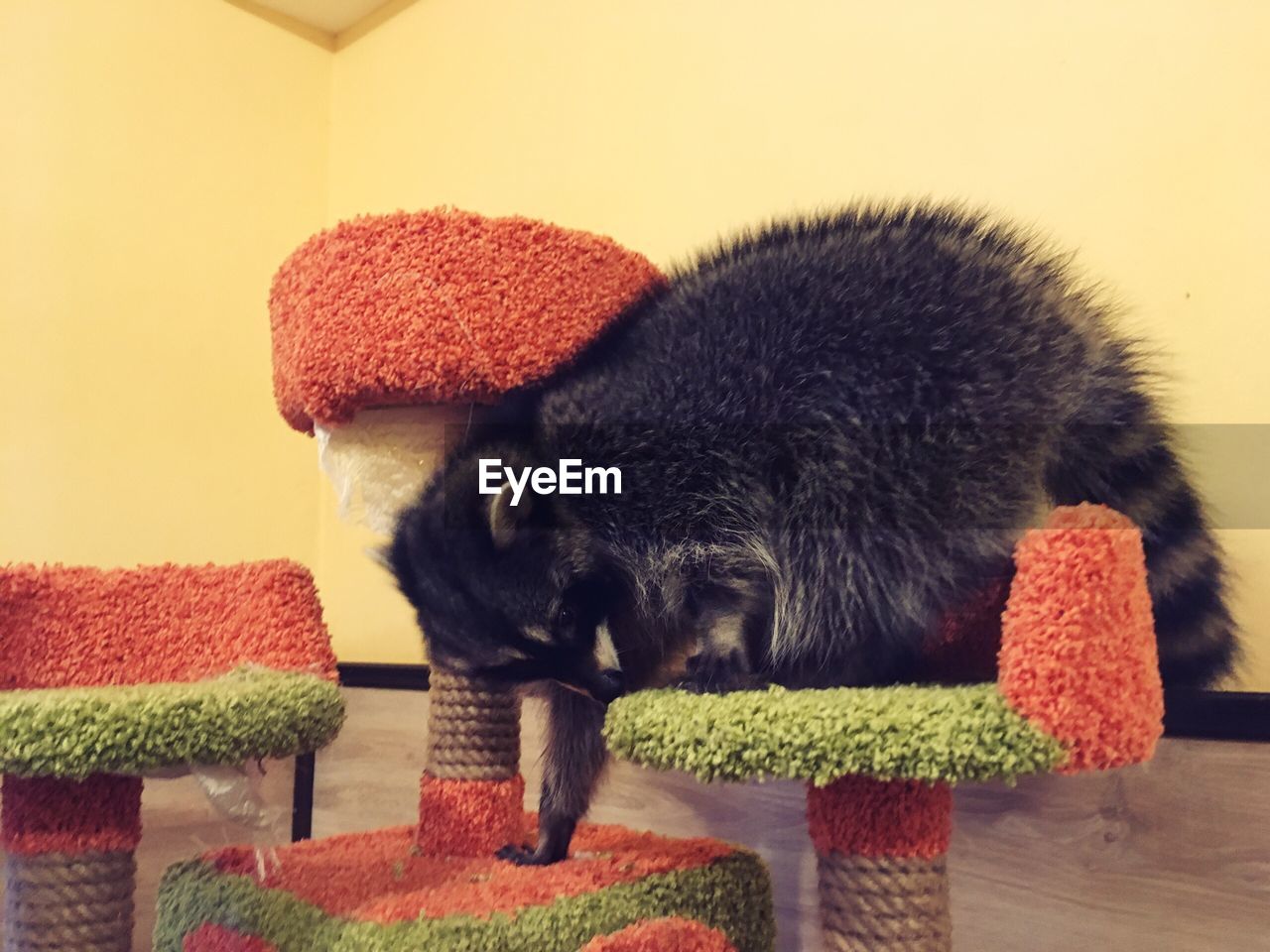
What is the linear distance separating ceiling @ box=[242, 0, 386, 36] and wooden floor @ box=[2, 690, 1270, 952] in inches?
65.0

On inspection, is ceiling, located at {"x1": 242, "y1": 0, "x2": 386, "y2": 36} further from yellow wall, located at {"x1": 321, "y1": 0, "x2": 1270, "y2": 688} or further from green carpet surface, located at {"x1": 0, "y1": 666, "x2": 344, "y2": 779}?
green carpet surface, located at {"x1": 0, "y1": 666, "x2": 344, "y2": 779}

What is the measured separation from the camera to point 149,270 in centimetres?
179

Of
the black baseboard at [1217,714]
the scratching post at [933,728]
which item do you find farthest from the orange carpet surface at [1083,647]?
the black baseboard at [1217,714]

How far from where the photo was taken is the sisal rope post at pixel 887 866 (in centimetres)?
76

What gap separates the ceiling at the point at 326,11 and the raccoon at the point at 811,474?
1.46 meters

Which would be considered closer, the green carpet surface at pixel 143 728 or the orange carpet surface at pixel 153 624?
the green carpet surface at pixel 143 728

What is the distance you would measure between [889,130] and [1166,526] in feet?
2.12

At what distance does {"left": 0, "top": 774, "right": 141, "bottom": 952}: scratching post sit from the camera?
1012 mm

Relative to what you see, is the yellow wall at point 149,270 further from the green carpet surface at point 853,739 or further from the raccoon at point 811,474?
the green carpet surface at point 853,739

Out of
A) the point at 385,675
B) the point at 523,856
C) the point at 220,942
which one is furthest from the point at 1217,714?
the point at 385,675

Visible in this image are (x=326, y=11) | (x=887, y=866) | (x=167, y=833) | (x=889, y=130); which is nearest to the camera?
(x=887, y=866)

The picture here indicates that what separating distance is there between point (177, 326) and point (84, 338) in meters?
0.17

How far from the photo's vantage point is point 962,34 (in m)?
1.22

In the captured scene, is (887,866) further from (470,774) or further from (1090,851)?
(470,774)
